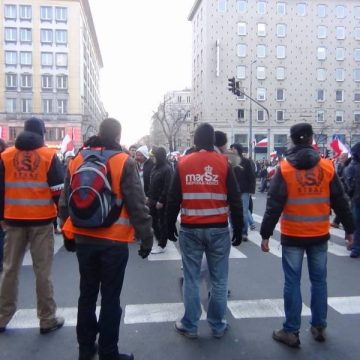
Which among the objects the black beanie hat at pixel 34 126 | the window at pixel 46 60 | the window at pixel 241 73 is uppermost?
the window at pixel 46 60

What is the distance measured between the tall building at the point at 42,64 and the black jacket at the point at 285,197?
200 ft

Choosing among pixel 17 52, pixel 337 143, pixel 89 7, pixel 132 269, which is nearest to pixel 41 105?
pixel 17 52

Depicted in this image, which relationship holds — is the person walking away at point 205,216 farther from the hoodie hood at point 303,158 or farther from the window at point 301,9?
the window at point 301,9

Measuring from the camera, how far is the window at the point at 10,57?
2512 inches

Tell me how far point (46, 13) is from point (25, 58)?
6954 millimetres

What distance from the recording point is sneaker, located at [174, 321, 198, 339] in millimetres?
4477

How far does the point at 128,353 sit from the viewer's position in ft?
13.6

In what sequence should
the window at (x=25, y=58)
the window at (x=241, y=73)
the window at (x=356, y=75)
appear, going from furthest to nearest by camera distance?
the window at (x=356, y=75) < the window at (x=25, y=58) < the window at (x=241, y=73)

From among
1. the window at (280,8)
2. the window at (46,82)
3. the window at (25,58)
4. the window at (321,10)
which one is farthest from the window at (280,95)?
the window at (25,58)

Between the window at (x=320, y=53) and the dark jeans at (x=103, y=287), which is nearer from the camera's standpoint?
the dark jeans at (x=103, y=287)

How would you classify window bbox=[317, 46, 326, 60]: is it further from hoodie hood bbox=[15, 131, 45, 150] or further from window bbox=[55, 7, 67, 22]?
hoodie hood bbox=[15, 131, 45, 150]

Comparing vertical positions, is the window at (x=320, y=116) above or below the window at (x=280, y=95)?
below

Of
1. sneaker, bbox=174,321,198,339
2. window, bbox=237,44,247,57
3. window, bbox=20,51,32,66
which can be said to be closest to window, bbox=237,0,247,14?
window, bbox=237,44,247,57

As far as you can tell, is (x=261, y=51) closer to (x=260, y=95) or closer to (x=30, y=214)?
(x=260, y=95)
